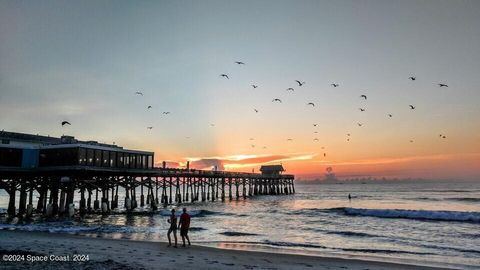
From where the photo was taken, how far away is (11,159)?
41.7 metres

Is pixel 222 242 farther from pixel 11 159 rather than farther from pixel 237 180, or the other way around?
pixel 237 180

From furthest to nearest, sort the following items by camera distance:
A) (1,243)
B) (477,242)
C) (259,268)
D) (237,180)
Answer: (237,180)
(477,242)
(1,243)
(259,268)

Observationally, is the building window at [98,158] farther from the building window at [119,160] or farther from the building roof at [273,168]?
the building roof at [273,168]

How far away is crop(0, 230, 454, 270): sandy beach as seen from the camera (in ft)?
43.8

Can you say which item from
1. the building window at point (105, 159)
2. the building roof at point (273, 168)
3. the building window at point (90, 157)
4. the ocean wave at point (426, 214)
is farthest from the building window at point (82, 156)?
the building roof at point (273, 168)

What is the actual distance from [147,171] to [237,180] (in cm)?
4240

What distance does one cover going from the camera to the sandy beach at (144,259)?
13.3 m

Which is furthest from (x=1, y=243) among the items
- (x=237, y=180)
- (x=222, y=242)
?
(x=237, y=180)

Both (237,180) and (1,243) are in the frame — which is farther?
Answer: (237,180)

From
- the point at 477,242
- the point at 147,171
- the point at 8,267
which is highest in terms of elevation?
the point at 147,171

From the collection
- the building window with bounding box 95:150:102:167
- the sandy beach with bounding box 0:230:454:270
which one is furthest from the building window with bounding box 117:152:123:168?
the sandy beach with bounding box 0:230:454:270

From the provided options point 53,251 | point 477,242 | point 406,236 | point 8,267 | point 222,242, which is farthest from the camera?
point 406,236

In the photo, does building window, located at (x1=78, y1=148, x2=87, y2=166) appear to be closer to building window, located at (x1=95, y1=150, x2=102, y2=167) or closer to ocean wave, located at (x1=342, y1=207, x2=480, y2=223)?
building window, located at (x1=95, y1=150, x2=102, y2=167)

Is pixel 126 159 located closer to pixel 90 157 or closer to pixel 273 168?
pixel 90 157
